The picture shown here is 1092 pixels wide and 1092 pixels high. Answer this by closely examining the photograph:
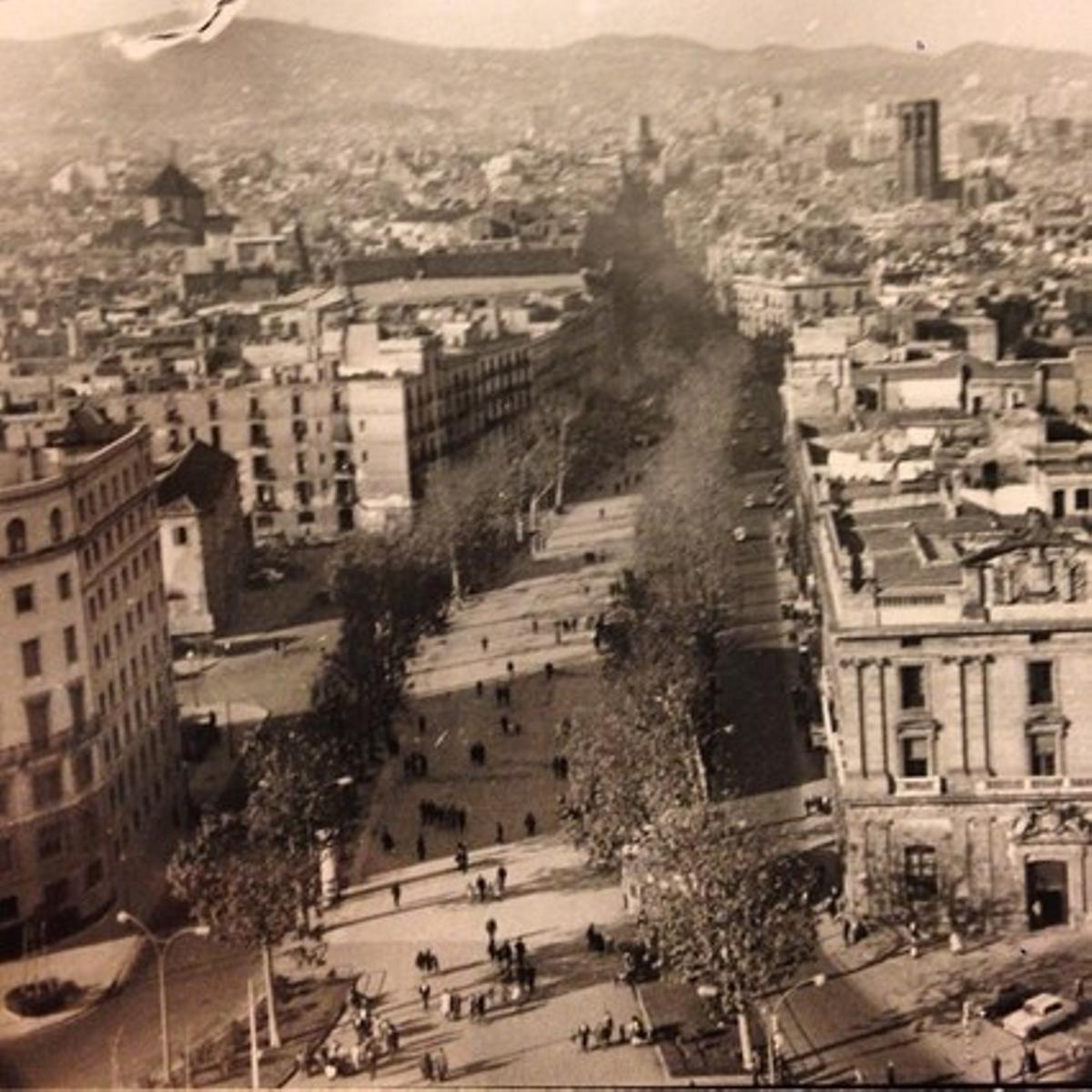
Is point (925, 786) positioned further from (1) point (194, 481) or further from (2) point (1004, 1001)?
(1) point (194, 481)

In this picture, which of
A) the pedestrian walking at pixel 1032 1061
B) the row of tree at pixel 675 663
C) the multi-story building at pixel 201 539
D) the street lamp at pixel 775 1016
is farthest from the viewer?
the multi-story building at pixel 201 539

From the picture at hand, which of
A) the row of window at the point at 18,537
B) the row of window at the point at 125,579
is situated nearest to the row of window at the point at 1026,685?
the row of window at the point at 125,579

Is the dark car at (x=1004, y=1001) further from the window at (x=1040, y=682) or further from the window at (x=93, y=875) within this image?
the window at (x=93, y=875)

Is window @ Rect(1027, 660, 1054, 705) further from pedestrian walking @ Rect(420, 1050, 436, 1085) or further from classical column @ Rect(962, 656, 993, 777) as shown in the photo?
pedestrian walking @ Rect(420, 1050, 436, 1085)

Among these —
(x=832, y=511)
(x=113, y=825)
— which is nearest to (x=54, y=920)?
(x=113, y=825)

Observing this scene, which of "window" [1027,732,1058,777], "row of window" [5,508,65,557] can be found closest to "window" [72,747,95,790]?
"row of window" [5,508,65,557]

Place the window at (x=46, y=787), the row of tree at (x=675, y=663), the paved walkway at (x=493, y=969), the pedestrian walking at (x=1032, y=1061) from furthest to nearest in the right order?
the row of tree at (x=675, y=663), the window at (x=46, y=787), the paved walkway at (x=493, y=969), the pedestrian walking at (x=1032, y=1061)

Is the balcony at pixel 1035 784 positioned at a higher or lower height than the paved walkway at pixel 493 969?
higher

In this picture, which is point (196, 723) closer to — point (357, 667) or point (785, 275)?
point (357, 667)

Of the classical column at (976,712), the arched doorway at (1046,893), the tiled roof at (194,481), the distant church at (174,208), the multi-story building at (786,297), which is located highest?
the distant church at (174,208)
